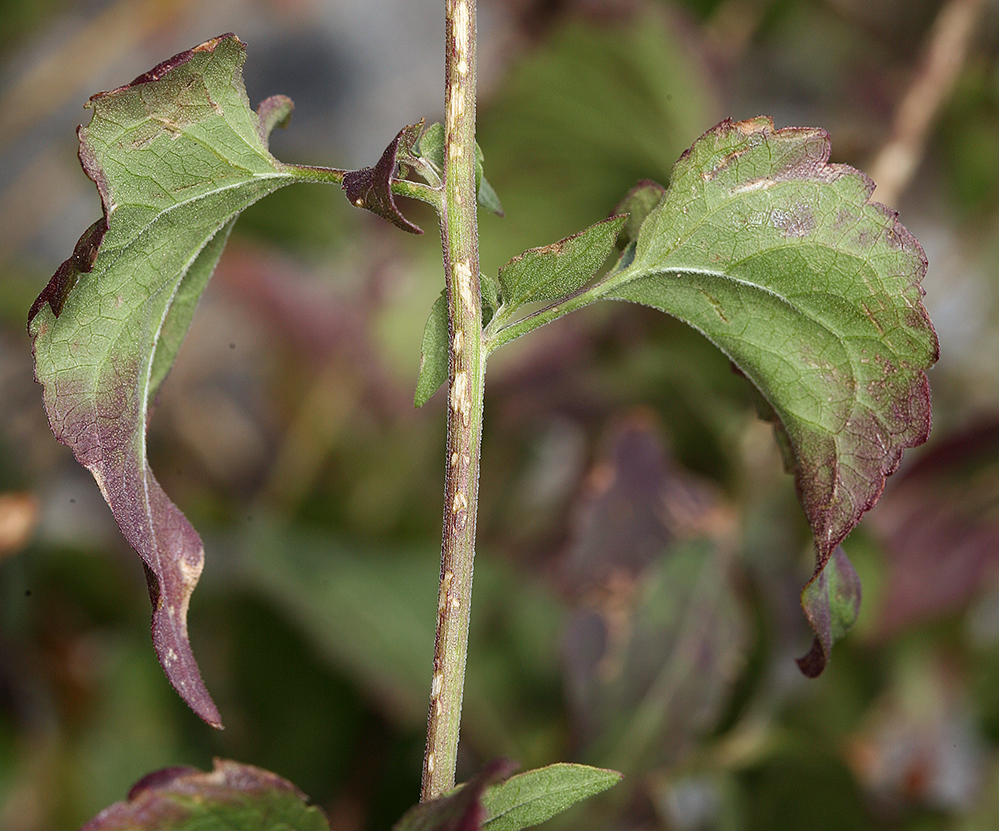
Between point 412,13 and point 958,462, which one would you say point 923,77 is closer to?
point 958,462

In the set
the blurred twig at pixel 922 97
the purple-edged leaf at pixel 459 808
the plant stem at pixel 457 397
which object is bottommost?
the purple-edged leaf at pixel 459 808

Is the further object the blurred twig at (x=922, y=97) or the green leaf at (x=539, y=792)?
the blurred twig at (x=922, y=97)

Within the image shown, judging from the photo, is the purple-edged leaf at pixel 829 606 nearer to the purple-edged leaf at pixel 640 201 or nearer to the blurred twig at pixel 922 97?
the purple-edged leaf at pixel 640 201

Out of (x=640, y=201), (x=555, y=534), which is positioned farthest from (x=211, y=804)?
(x=555, y=534)

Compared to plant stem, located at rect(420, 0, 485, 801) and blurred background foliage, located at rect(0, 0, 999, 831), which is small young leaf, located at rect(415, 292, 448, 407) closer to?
plant stem, located at rect(420, 0, 485, 801)

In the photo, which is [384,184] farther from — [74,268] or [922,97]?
[922,97]

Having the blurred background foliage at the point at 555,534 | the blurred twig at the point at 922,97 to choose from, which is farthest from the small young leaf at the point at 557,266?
the blurred twig at the point at 922,97

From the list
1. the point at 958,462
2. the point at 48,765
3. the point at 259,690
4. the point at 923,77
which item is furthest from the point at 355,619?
the point at 923,77
